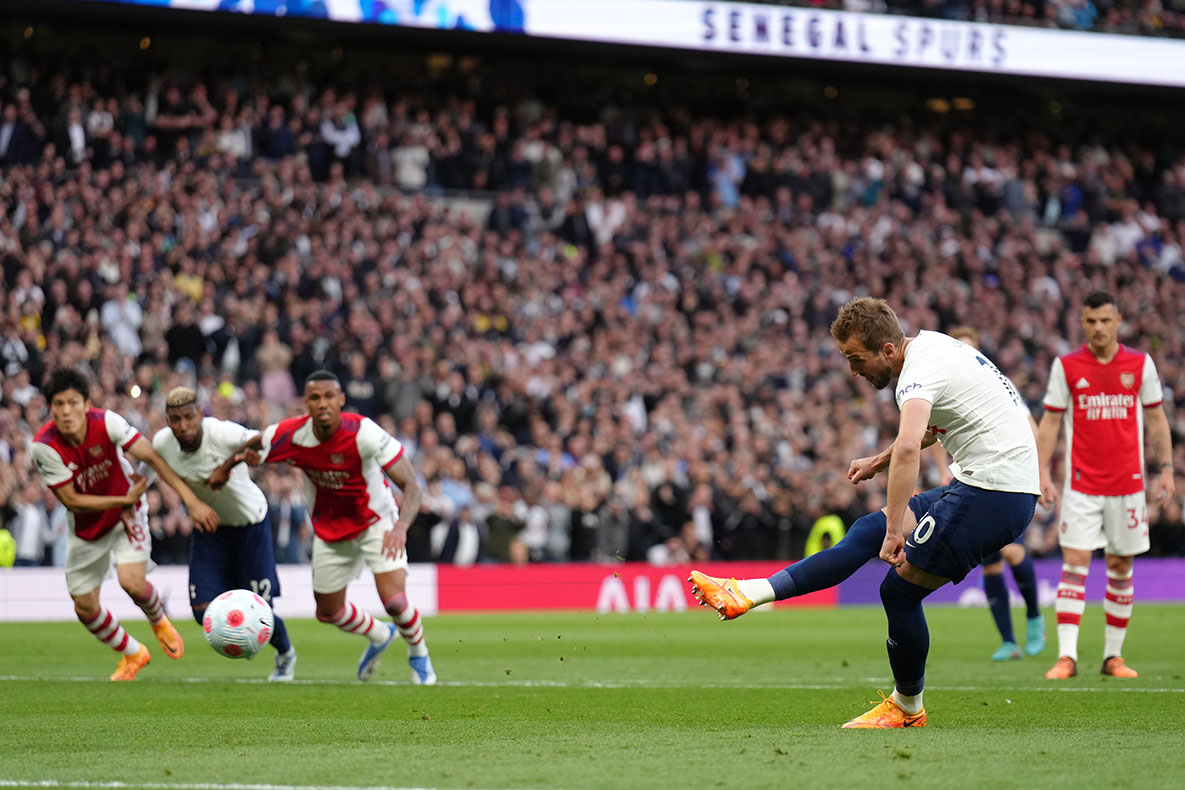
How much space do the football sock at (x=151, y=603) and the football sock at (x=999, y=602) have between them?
653 cm

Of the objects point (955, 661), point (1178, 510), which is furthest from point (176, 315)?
point (1178, 510)

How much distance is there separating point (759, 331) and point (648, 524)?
18.3 ft

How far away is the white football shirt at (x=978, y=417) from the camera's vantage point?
7.05 m

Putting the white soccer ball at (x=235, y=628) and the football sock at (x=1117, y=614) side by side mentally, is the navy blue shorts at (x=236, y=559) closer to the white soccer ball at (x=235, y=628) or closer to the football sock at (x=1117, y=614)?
the white soccer ball at (x=235, y=628)

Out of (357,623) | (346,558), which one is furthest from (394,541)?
(357,623)

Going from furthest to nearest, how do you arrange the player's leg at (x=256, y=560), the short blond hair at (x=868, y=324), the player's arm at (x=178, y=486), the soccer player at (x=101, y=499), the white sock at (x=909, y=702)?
the player's leg at (x=256, y=560) → the soccer player at (x=101, y=499) → the player's arm at (x=178, y=486) → the white sock at (x=909, y=702) → the short blond hair at (x=868, y=324)

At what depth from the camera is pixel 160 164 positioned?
23953mm

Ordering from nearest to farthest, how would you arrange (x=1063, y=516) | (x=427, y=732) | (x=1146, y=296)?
(x=427, y=732), (x=1063, y=516), (x=1146, y=296)

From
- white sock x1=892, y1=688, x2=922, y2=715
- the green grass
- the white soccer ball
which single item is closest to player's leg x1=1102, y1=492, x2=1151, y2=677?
the green grass

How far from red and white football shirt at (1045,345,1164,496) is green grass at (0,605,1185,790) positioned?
4.51ft

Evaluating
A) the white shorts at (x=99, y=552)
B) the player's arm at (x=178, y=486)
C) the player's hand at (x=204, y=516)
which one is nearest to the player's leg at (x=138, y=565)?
the white shorts at (x=99, y=552)

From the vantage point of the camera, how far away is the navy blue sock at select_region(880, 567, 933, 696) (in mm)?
7281

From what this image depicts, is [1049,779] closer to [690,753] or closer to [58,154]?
[690,753]

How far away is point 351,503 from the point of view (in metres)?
10.9
